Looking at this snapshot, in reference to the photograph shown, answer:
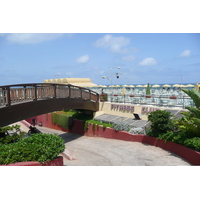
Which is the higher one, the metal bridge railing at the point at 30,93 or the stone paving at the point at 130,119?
the metal bridge railing at the point at 30,93

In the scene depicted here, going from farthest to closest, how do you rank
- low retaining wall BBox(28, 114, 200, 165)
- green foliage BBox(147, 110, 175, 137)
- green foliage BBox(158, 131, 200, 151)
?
green foliage BBox(147, 110, 175, 137) → low retaining wall BBox(28, 114, 200, 165) → green foliage BBox(158, 131, 200, 151)

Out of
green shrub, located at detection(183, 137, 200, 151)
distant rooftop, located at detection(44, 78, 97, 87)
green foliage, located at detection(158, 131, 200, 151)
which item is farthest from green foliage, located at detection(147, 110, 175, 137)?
distant rooftop, located at detection(44, 78, 97, 87)

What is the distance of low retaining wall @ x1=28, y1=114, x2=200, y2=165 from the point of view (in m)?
8.88

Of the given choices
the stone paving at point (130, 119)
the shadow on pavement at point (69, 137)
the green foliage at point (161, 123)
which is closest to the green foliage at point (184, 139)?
the green foliage at point (161, 123)

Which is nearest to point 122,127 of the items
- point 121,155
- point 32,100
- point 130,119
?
point 130,119

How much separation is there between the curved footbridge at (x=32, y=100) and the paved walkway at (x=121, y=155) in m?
3.17

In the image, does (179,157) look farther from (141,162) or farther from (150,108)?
(150,108)

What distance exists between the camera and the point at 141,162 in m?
9.52

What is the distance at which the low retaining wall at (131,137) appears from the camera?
888 cm

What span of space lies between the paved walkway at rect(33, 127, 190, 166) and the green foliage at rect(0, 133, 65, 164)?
2486mm

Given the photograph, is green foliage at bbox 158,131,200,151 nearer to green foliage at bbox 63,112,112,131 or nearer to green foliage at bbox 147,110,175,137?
green foliage at bbox 147,110,175,137

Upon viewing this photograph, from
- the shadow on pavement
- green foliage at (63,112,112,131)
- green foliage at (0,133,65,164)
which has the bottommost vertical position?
the shadow on pavement

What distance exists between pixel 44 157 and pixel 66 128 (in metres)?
13.7

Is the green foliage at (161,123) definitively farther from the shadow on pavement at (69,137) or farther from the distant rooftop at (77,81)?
the distant rooftop at (77,81)
